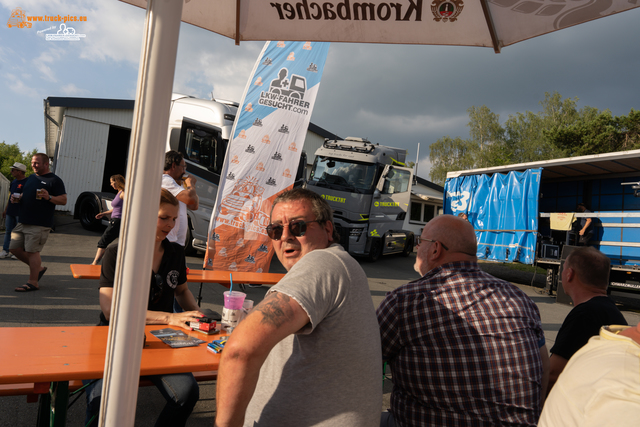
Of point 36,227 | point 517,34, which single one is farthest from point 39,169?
point 517,34

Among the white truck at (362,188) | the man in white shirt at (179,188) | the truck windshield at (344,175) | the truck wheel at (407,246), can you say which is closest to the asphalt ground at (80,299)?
the white truck at (362,188)

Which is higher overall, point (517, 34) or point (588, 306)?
point (517, 34)

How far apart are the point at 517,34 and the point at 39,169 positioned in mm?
6011

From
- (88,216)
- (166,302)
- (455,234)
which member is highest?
(455,234)

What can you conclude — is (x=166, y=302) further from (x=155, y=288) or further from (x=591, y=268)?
(x=591, y=268)

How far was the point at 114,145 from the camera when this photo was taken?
20.0 m

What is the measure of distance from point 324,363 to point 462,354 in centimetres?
75

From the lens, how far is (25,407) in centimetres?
287

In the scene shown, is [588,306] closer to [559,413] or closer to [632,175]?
[559,413]

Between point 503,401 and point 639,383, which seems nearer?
point 639,383

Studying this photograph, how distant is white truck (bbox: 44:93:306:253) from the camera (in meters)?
9.02

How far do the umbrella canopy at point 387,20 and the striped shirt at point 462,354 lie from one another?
145cm

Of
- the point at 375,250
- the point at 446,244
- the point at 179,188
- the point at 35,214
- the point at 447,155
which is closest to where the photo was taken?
the point at 446,244

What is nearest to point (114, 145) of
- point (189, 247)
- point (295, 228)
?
point (189, 247)
